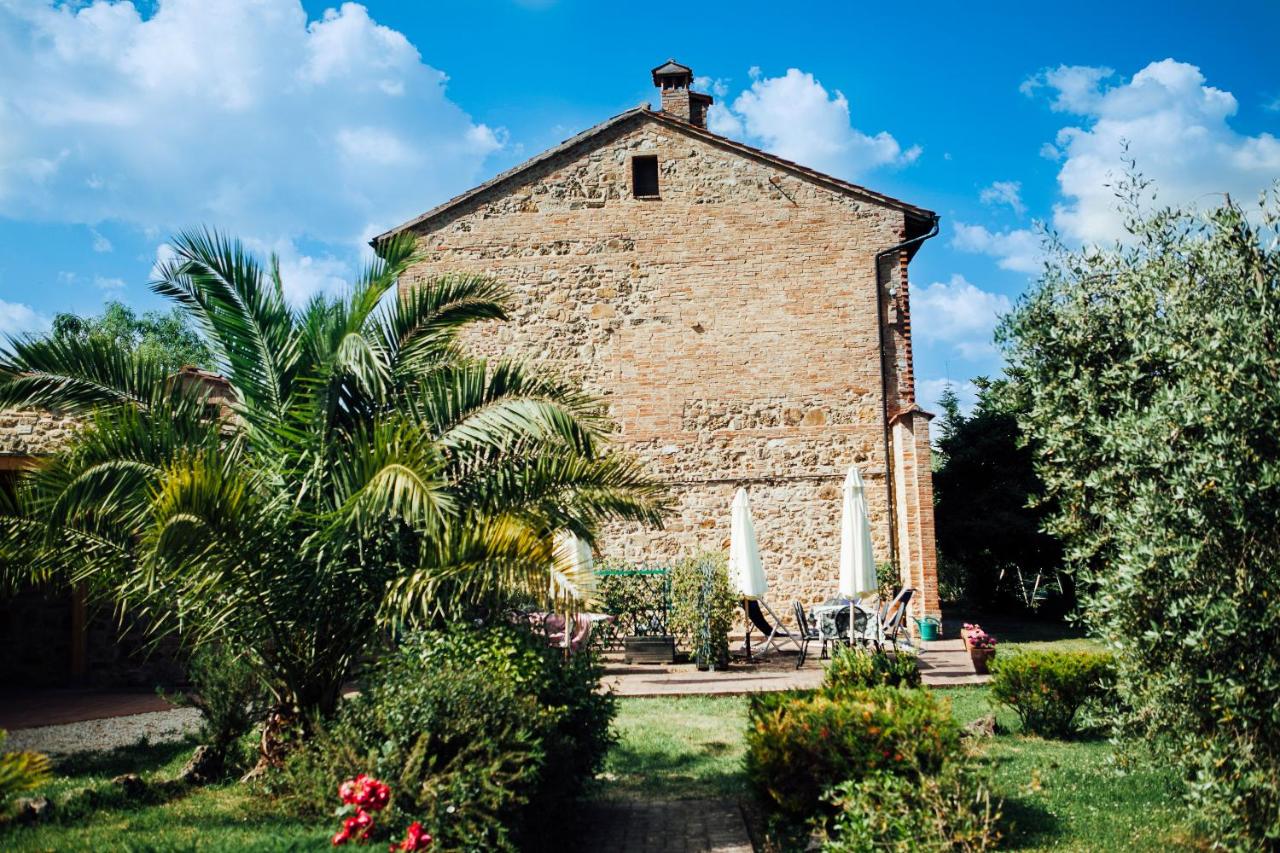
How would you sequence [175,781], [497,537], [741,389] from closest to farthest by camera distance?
[497,537] → [175,781] → [741,389]

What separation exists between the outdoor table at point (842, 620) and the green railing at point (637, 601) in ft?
7.59

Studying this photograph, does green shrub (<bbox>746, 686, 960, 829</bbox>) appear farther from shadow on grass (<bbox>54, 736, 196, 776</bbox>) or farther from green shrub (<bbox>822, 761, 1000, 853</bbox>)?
shadow on grass (<bbox>54, 736, 196, 776</bbox>)

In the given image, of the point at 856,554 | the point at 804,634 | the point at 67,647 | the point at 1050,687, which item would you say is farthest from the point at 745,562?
the point at 67,647

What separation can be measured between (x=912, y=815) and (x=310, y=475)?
4.10 m

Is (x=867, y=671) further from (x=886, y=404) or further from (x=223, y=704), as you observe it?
(x=886, y=404)

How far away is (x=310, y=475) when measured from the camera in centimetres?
607

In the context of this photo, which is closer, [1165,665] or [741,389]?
[1165,665]

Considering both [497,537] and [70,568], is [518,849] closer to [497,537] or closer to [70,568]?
[497,537]

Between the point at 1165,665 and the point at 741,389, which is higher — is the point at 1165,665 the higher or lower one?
the lower one

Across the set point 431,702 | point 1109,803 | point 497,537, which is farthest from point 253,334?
point 1109,803

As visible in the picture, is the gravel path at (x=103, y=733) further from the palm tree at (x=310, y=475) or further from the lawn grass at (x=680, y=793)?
the palm tree at (x=310, y=475)

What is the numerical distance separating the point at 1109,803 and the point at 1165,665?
1.66 metres

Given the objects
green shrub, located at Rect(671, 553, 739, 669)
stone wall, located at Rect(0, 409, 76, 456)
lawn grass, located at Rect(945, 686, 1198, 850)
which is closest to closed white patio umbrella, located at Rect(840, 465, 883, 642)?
green shrub, located at Rect(671, 553, 739, 669)

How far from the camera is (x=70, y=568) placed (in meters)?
6.85
